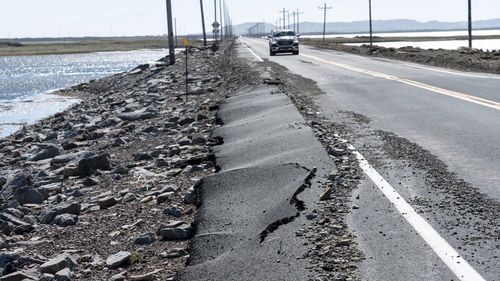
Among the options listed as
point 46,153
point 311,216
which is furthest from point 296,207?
point 46,153

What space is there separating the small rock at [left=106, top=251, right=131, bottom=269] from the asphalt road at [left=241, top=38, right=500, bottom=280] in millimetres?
2031

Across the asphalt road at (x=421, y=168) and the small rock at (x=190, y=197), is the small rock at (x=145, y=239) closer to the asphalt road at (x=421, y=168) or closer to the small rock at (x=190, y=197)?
the small rock at (x=190, y=197)

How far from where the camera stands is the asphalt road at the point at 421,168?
16.7 ft

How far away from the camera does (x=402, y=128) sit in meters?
11.6

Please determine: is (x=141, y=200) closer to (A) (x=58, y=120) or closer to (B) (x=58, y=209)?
(B) (x=58, y=209)

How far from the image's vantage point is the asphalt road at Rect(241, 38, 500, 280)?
16.7 ft

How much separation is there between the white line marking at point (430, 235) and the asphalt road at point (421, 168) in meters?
0.02

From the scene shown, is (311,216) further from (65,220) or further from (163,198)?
(65,220)

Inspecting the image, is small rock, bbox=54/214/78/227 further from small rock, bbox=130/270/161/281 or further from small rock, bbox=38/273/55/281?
small rock, bbox=130/270/161/281

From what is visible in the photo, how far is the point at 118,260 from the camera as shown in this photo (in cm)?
623

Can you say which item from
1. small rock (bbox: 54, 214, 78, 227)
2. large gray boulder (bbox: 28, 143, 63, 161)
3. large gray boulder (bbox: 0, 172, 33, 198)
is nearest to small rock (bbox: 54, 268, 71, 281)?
small rock (bbox: 54, 214, 78, 227)

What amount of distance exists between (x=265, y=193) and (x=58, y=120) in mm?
16255

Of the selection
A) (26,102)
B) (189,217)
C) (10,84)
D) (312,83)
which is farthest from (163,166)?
(10,84)

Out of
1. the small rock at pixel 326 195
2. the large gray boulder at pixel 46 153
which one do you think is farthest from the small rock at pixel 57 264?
the large gray boulder at pixel 46 153
